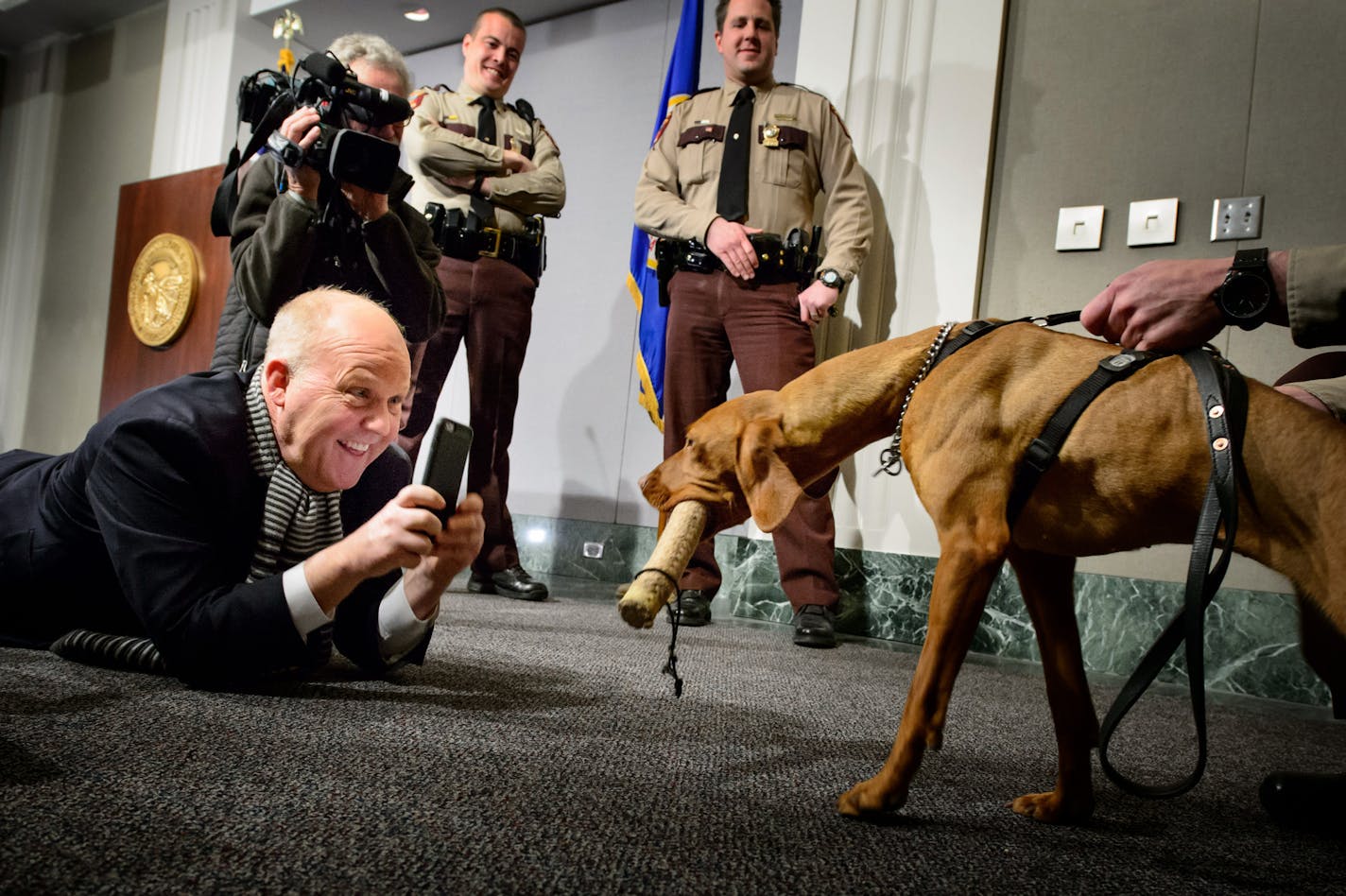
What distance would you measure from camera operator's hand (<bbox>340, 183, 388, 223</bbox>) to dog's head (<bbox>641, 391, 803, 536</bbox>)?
1059mm

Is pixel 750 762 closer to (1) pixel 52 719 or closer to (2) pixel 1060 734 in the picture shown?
Result: (2) pixel 1060 734

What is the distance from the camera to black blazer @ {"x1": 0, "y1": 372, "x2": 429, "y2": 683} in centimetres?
110

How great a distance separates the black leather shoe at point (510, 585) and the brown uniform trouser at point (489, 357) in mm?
27

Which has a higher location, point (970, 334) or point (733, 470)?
point (970, 334)

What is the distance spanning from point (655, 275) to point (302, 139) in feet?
5.48

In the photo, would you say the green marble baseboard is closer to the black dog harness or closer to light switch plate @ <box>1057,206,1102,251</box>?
light switch plate @ <box>1057,206,1102,251</box>

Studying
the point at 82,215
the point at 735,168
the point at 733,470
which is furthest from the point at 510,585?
the point at 82,215

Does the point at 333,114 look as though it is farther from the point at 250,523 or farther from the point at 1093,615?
the point at 1093,615

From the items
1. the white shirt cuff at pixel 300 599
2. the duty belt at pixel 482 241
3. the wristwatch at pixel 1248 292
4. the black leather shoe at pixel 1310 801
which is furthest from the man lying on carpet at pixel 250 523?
the duty belt at pixel 482 241

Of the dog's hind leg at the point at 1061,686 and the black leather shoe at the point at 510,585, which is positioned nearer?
the dog's hind leg at the point at 1061,686

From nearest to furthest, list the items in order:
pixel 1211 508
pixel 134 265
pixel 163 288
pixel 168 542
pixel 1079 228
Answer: pixel 1211 508 → pixel 168 542 → pixel 1079 228 → pixel 163 288 → pixel 134 265

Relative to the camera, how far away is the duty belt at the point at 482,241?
9.37 feet

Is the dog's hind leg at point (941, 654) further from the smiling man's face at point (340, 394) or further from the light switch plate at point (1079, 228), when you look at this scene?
the light switch plate at point (1079, 228)

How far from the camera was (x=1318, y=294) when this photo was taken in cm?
89
